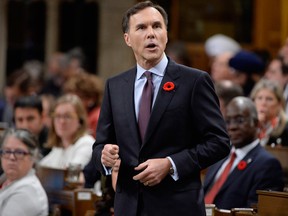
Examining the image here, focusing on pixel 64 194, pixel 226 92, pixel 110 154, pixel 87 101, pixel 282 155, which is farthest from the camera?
pixel 87 101

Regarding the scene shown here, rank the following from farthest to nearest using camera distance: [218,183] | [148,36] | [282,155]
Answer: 1. [282,155]
2. [218,183]
3. [148,36]

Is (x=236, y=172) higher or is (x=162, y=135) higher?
(x=162, y=135)

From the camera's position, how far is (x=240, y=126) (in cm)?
661

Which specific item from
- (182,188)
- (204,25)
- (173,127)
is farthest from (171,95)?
(204,25)

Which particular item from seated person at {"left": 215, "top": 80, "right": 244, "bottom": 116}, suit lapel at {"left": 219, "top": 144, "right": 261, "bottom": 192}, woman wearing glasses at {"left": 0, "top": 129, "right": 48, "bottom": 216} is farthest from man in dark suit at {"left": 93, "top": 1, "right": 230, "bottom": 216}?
seated person at {"left": 215, "top": 80, "right": 244, "bottom": 116}

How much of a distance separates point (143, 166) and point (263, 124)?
338cm

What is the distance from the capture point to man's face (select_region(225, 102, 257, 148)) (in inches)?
257

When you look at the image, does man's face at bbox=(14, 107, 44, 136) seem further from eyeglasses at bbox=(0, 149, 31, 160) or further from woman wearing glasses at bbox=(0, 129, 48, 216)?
eyeglasses at bbox=(0, 149, 31, 160)

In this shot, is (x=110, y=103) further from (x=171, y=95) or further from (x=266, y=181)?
(x=266, y=181)

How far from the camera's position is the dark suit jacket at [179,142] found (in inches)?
182

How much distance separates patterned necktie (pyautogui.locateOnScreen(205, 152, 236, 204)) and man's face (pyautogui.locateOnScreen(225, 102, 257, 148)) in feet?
0.35

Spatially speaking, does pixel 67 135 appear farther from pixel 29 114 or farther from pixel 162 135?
pixel 162 135

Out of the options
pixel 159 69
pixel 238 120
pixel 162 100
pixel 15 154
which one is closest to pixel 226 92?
pixel 238 120

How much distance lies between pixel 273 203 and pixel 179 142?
0.68 m
